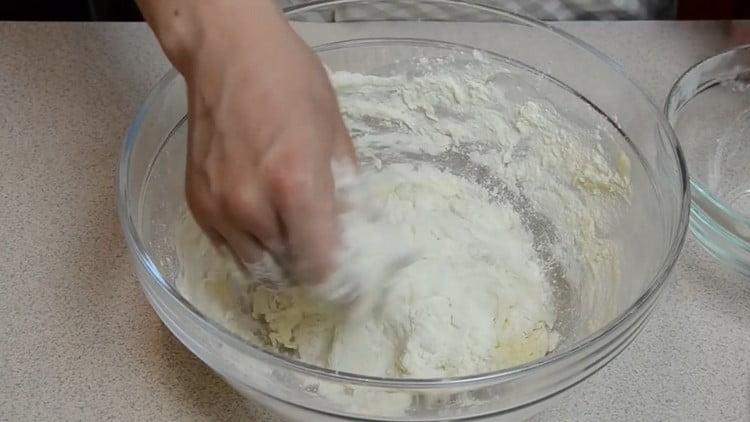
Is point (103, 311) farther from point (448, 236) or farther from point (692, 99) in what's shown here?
point (692, 99)

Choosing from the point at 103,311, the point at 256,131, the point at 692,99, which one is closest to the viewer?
the point at 256,131

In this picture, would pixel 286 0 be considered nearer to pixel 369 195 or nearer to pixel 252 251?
pixel 369 195

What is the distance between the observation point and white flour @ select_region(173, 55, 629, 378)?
756 millimetres

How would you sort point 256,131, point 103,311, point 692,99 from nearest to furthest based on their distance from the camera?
point 256,131, point 103,311, point 692,99

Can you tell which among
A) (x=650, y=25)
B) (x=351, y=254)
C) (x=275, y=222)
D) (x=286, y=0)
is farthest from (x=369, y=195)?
(x=650, y=25)

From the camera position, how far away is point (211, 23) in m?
0.59

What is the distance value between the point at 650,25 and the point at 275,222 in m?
0.77

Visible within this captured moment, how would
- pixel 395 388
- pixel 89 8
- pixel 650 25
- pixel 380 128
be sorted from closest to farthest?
pixel 395 388
pixel 380 128
pixel 650 25
pixel 89 8

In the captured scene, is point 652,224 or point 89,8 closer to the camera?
point 652,224

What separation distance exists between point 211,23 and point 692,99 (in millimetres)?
672

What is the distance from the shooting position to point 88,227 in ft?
2.86

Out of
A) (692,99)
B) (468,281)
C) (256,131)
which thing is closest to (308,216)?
(256,131)

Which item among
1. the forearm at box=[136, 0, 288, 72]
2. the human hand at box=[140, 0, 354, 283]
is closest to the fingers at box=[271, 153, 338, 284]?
the human hand at box=[140, 0, 354, 283]

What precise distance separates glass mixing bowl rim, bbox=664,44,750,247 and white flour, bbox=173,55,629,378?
0.08 metres
